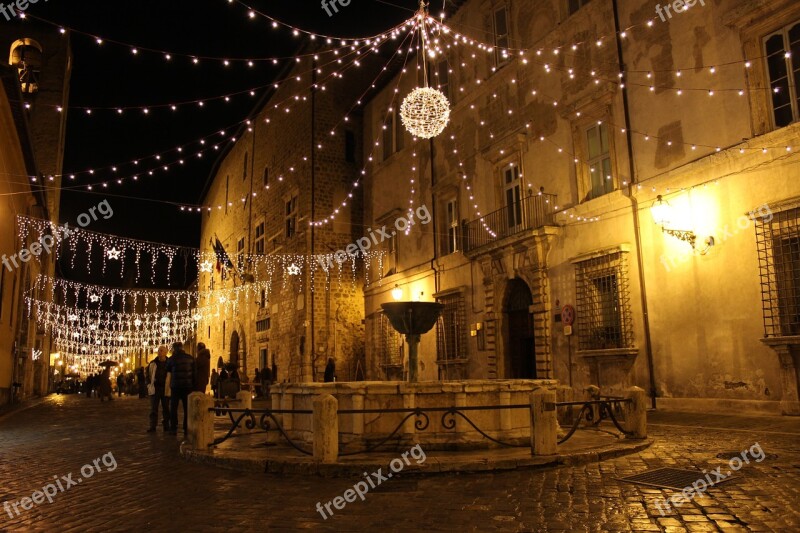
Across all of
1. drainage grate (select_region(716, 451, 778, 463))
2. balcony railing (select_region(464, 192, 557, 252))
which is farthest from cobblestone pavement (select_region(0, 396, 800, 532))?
balcony railing (select_region(464, 192, 557, 252))

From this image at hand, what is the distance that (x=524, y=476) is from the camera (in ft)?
20.0

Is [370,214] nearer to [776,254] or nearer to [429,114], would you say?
[429,114]

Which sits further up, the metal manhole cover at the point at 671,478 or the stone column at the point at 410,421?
the stone column at the point at 410,421

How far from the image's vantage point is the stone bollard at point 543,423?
671 cm

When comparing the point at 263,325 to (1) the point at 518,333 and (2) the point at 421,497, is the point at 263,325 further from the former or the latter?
(2) the point at 421,497

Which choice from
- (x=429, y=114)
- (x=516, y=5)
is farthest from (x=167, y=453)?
(x=516, y=5)

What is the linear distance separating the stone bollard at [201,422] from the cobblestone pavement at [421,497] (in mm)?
336

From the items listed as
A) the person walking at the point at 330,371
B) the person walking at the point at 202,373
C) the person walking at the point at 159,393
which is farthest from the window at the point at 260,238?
the person walking at the point at 202,373

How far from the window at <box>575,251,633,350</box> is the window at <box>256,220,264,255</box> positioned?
20251 millimetres

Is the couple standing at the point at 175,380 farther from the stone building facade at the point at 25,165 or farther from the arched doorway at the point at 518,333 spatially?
the arched doorway at the point at 518,333

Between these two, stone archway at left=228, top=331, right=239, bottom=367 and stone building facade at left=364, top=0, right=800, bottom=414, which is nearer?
stone building facade at left=364, top=0, right=800, bottom=414

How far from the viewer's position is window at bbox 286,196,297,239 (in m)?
26.2

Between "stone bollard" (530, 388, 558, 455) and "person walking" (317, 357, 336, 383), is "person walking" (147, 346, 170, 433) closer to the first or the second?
"stone bollard" (530, 388, 558, 455)

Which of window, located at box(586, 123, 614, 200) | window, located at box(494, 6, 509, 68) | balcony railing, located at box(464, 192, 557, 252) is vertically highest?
window, located at box(494, 6, 509, 68)
